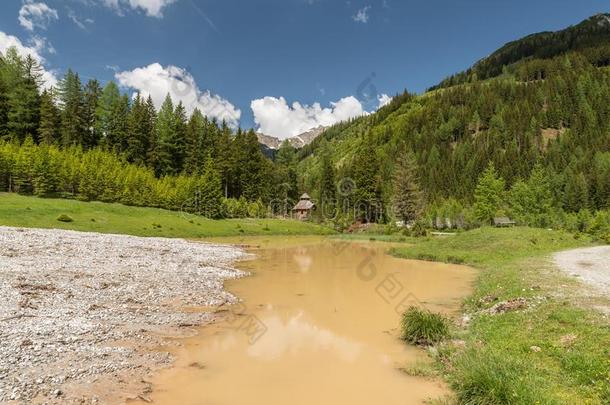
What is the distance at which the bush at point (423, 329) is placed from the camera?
1441cm

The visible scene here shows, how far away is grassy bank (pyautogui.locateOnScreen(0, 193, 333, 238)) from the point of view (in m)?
49.4

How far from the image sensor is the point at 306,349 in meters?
14.1

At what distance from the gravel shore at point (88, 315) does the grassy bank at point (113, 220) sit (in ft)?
65.1

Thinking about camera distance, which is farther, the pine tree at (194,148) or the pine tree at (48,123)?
the pine tree at (194,148)

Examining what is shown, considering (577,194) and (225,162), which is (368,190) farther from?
(577,194)

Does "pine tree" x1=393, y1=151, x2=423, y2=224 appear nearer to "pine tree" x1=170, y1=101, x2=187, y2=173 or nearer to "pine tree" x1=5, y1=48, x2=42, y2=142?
"pine tree" x1=170, y1=101, x2=187, y2=173

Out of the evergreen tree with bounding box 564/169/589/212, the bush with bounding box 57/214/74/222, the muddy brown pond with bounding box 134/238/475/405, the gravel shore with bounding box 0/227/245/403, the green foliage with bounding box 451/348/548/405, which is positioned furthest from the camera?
the evergreen tree with bounding box 564/169/589/212

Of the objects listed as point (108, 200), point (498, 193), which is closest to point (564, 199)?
point (498, 193)

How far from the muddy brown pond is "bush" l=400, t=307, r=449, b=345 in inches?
22.0

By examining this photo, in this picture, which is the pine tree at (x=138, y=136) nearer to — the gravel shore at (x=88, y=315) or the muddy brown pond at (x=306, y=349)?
the gravel shore at (x=88, y=315)

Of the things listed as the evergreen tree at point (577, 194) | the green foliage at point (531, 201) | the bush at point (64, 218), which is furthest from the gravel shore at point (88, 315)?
the evergreen tree at point (577, 194)

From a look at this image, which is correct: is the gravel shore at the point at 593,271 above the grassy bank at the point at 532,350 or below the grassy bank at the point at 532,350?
above

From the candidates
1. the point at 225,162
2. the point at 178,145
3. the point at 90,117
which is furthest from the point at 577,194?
the point at 90,117

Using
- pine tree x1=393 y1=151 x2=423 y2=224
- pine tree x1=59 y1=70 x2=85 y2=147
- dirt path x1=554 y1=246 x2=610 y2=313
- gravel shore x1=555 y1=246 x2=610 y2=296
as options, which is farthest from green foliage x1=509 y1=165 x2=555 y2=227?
pine tree x1=59 y1=70 x2=85 y2=147
